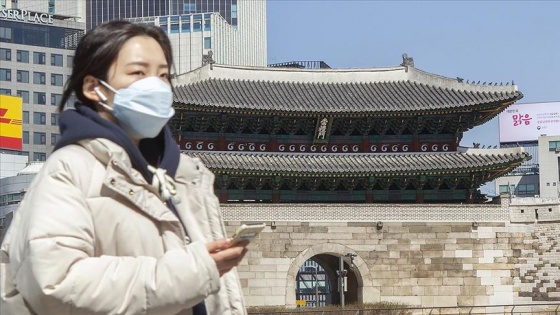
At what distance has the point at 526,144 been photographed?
90.6 m

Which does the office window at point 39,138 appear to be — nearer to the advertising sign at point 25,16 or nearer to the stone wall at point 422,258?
the advertising sign at point 25,16

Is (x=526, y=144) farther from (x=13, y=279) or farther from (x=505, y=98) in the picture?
(x=13, y=279)

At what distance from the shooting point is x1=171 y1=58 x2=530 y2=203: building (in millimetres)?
39094

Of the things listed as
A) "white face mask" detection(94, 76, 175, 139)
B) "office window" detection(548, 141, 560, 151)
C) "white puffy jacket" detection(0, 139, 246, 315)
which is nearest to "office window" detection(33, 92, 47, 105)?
"office window" detection(548, 141, 560, 151)

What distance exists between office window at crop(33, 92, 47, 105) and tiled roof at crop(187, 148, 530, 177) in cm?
5590

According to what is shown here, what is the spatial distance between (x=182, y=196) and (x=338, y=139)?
36261mm

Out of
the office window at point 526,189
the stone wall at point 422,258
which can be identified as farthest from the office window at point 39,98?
the stone wall at point 422,258

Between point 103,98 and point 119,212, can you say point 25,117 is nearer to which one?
point 103,98

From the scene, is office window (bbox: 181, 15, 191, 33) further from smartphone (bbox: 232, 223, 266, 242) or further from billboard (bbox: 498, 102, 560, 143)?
smartphone (bbox: 232, 223, 266, 242)

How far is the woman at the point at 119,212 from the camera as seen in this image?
4062 mm

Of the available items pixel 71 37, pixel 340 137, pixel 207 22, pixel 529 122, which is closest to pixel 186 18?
pixel 207 22

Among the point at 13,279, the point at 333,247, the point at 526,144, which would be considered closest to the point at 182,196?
the point at 13,279

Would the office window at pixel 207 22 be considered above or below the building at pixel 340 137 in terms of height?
above

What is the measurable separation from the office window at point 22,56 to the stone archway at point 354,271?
59.5 metres
